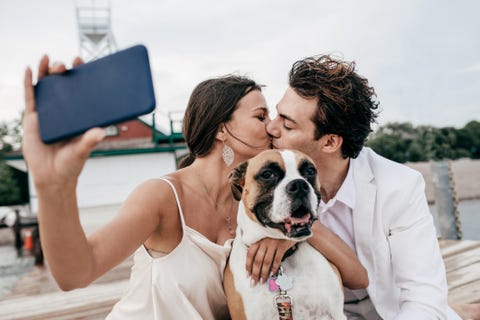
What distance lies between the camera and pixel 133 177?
→ 23750mm

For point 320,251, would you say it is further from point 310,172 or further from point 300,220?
point 310,172

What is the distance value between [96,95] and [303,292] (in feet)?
4.94

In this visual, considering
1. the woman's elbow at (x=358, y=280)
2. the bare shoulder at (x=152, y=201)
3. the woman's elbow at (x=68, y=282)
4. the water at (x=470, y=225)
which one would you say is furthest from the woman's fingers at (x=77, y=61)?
the water at (x=470, y=225)

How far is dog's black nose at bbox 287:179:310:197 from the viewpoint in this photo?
2135 millimetres

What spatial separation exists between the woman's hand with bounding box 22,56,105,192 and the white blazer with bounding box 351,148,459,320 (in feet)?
6.23

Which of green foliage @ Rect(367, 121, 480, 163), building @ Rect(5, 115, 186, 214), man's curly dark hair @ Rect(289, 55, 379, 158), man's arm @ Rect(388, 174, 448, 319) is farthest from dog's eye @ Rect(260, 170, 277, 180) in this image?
green foliage @ Rect(367, 121, 480, 163)

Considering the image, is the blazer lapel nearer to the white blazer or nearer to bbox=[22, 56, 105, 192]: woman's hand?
the white blazer

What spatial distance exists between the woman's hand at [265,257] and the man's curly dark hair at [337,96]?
3.37ft

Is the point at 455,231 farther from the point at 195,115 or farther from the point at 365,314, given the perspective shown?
the point at 195,115

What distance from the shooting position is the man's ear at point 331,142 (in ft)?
9.65

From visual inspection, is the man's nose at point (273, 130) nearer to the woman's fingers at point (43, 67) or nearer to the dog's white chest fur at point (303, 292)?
the dog's white chest fur at point (303, 292)

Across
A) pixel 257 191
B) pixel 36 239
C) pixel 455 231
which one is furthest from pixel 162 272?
pixel 36 239

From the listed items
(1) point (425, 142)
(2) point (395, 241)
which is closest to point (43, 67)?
(2) point (395, 241)

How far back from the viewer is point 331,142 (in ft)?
9.73
